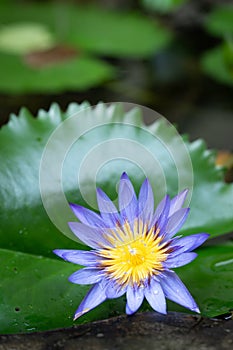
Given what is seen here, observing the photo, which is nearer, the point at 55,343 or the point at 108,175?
the point at 55,343

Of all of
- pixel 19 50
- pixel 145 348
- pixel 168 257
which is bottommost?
pixel 145 348

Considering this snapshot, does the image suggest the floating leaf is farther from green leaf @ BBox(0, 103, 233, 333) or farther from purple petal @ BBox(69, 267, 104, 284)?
purple petal @ BBox(69, 267, 104, 284)

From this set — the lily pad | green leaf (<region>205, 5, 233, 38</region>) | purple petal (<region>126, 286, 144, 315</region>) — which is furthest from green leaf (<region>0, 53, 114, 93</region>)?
purple petal (<region>126, 286, 144, 315</region>)

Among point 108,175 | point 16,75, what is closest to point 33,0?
point 16,75

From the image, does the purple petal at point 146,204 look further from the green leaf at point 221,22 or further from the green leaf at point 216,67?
the green leaf at point 221,22

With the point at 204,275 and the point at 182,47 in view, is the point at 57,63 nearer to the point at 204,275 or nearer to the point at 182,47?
the point at 182,47

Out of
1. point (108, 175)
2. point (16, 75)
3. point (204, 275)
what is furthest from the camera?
point (16, 75)

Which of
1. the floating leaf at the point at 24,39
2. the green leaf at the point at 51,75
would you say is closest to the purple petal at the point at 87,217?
the green leaf at the point at 51,75
